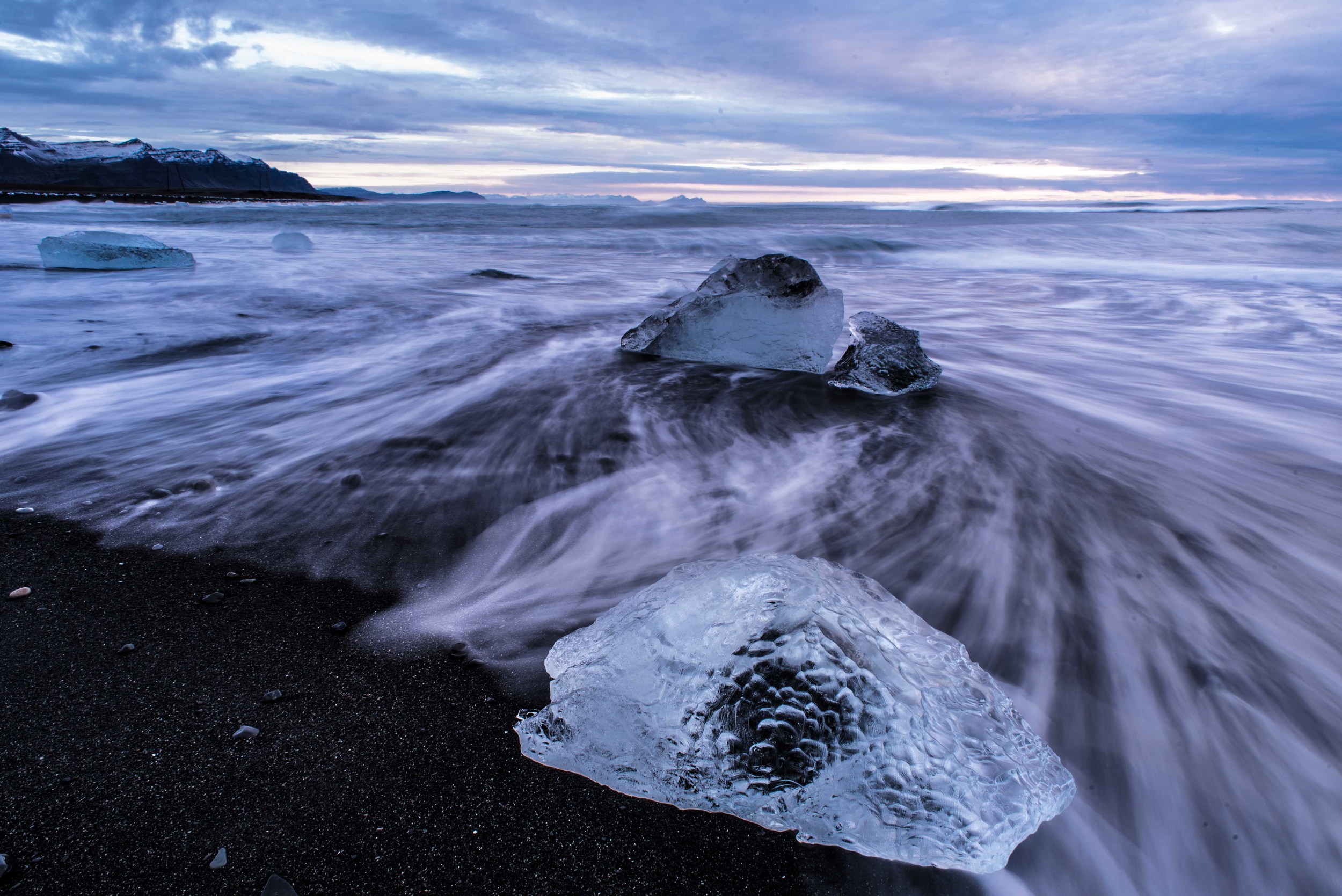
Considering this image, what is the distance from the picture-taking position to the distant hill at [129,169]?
311ft

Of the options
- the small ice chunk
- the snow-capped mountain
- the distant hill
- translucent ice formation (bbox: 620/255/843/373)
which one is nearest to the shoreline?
the distant hill

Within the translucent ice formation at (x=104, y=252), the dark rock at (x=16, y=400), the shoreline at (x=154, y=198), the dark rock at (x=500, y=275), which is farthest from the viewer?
the shoreline at (x=154, y=198)

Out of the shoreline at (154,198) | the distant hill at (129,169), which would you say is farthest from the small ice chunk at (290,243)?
the distant hill at (129,169)

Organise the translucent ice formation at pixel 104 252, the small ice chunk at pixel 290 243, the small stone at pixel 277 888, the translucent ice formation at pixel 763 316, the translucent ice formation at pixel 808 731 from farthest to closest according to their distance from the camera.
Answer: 1. the small ice chunk at pixel 290 243
2. the translucent ice formation at pixel 104 252
3. the translucent ice formation at pixel 763 316
4. the translucent ice formation at pixel 808 731
5. the small stone at pixel 277 888

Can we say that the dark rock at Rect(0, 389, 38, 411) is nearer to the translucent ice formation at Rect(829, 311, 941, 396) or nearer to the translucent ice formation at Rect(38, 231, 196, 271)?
the translucent ice formation at Rect(829, 311, 941, 396)

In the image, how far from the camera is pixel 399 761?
1328 mm

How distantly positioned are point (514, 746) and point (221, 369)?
4.37 m

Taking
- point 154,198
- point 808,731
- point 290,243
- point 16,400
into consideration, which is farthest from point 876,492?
point 154,198

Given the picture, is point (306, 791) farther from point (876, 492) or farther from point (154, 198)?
point (154, 198)

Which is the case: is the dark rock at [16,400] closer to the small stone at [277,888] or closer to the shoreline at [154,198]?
the small stone at [277,888]

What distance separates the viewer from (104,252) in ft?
29.7

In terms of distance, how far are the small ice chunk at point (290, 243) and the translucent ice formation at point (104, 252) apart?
3814mm

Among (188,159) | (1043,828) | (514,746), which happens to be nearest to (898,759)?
(1043,828)

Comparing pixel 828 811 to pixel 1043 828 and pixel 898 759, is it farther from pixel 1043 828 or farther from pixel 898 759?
pixel 1043 828
